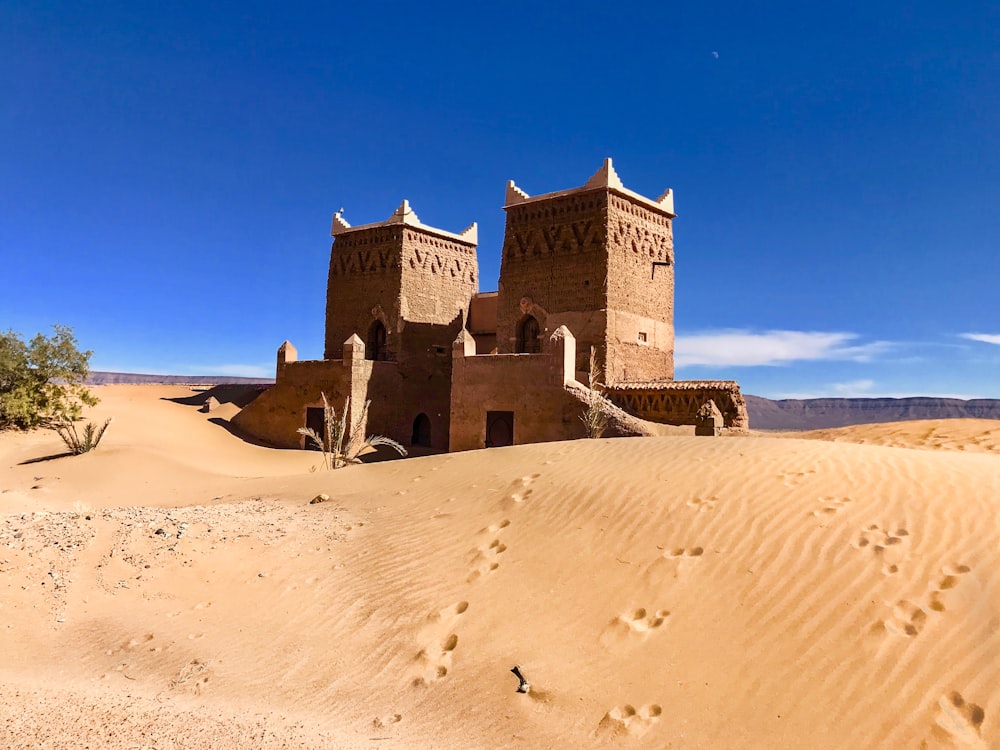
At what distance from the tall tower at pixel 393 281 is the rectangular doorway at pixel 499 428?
7214 millimetres

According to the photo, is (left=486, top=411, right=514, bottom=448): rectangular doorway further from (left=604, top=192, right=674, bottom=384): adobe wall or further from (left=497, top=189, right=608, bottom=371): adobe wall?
(left=604, top=192, right=674, bottom=384): adobe wall

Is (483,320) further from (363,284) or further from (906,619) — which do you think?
(906,619)

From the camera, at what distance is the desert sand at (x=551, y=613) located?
3.87 metres

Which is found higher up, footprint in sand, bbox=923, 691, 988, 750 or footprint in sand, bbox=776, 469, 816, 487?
footprint in sand, bbox=776, 469, 816, 487

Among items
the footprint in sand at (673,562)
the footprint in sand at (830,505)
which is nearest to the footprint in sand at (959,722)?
the footprint in sand at (673,562)

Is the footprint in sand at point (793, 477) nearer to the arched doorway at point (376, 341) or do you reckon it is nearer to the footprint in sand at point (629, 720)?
the footprint in sand at point (629, 720)

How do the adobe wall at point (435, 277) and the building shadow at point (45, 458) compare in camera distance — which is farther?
the adobe wall at point (435, 277)

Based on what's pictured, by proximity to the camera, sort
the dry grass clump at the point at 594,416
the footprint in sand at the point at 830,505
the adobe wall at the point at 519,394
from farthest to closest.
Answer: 1. the adobe wall at the point at 519,394
2. the dry grass clump at the point at 594,416
3. the footprint in sand at the point at 830,505

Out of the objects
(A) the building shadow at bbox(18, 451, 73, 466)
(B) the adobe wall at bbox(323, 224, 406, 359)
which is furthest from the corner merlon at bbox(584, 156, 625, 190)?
(A) the building shadow at bbox(18, 451, 73, 466)

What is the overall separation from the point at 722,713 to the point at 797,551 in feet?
5.82

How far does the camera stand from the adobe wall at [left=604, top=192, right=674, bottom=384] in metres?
18.6

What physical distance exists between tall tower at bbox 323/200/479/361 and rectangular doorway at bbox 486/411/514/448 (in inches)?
284

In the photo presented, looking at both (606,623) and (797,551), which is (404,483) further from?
(797,551)

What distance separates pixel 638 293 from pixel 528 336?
3.82 meters
